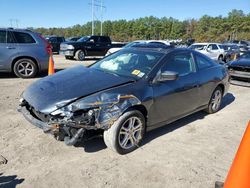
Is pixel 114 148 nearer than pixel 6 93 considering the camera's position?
Yes

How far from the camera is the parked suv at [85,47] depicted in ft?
57.8

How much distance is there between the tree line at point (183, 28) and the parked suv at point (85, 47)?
2278 inches

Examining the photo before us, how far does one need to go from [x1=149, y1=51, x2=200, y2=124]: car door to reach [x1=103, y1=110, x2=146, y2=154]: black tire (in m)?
0.29

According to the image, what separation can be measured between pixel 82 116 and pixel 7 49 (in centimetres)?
672

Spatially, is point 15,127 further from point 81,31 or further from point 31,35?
point 81,31

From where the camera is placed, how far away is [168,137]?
4625 millimetres

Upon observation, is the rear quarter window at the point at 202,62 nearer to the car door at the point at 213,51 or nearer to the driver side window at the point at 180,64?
the driver side window at the point at 180,64

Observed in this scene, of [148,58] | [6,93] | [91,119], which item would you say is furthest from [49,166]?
[6,93]

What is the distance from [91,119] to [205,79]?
114 inches

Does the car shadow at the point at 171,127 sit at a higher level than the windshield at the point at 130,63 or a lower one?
lower

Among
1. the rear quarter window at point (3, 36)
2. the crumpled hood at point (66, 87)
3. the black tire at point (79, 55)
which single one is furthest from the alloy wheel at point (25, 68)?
the black tire at point (79, 55)

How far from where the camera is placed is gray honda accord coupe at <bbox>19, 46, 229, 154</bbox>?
139 inches

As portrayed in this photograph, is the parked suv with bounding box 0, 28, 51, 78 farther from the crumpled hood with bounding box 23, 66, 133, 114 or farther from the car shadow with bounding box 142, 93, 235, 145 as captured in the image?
the car shadow with bounding box 142, 93, 235, 145

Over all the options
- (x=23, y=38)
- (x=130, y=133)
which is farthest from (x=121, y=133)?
(x=23, y=38)
